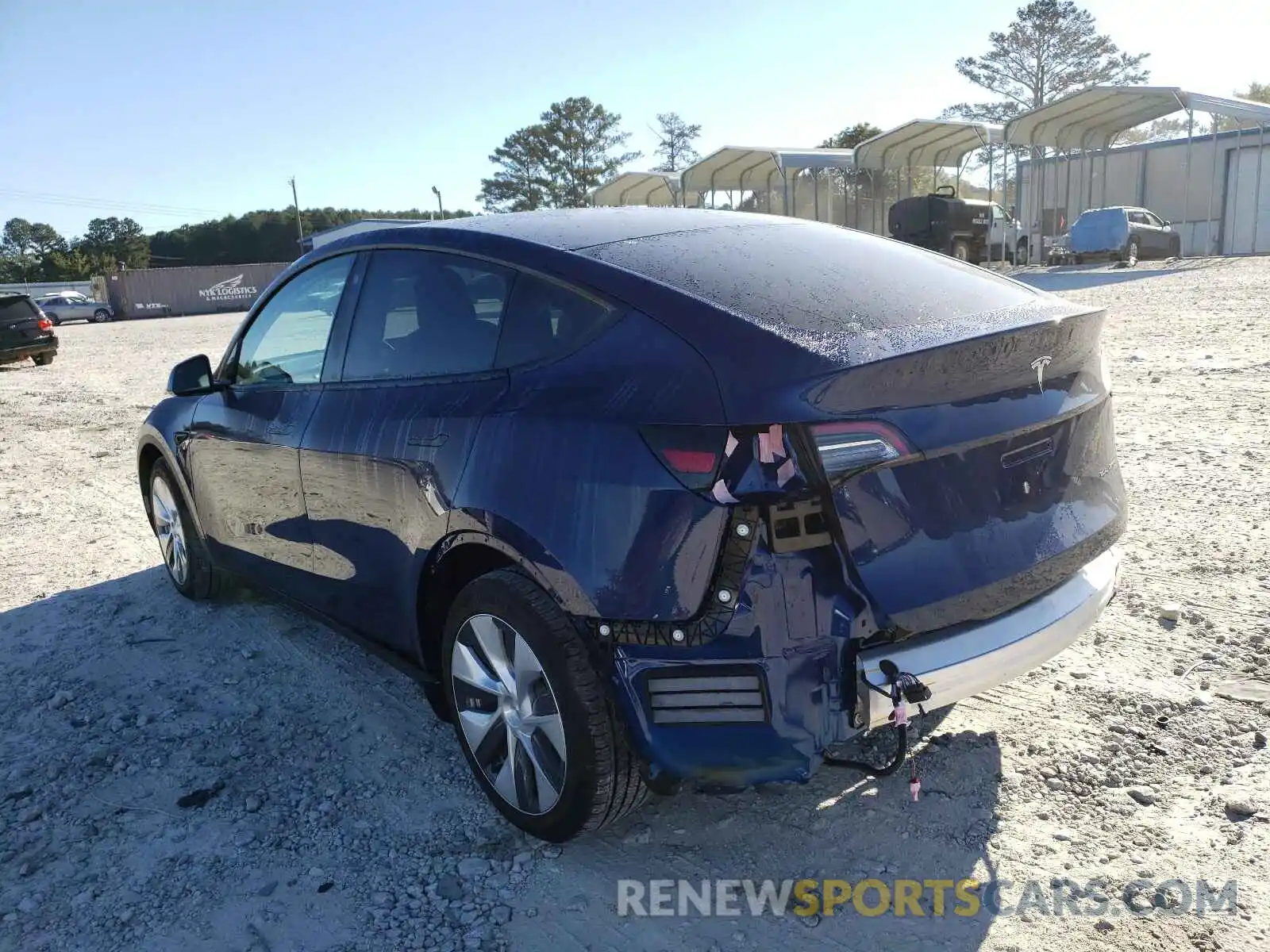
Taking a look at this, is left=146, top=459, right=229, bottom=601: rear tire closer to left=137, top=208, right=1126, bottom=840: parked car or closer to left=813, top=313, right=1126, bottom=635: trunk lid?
left=137, top=208, right=1126, bottom=840: parked car

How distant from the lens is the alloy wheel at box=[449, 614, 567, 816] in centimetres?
253

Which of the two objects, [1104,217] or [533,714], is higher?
[1104,217]

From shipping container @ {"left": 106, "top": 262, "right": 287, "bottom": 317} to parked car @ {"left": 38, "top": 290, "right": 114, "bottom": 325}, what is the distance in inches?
50.4

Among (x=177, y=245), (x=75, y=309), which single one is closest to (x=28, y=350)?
(x=75, y=309)

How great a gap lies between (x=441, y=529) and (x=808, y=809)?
1348 mm

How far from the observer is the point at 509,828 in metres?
2.81

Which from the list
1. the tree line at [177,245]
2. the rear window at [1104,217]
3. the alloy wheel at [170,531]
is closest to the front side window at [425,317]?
the alloy wheel at [170,531]

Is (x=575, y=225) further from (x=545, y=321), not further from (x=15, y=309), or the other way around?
(x=15, y=309)

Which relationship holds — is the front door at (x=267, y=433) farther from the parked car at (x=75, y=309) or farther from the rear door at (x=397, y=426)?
the parked car at (x=75, y=309)

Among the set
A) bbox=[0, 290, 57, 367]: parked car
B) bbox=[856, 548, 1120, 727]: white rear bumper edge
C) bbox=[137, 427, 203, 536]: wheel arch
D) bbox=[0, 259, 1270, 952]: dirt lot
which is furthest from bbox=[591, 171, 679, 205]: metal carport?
bbox=[856, 548, 1120, 727]: white rear bumper edge

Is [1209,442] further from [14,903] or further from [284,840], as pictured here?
[14,903]

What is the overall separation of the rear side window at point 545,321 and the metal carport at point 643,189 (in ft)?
125

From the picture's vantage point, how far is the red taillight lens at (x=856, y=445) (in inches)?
84.0

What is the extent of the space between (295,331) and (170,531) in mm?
1764
